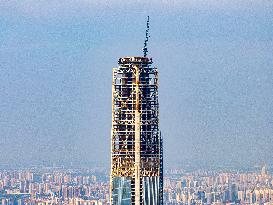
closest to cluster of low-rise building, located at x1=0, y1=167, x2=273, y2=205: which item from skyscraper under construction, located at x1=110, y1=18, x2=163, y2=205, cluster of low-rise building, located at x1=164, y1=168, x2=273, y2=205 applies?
cluster of low-rise building, located at x1=164, y1=168, x2=273, y2=205

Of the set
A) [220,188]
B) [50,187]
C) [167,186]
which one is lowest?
[167,186]

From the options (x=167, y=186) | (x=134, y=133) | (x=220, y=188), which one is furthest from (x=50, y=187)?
(x=134, y=133)

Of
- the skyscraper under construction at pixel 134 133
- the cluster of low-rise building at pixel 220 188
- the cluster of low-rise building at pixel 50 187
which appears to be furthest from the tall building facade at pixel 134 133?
the cluster of low-rise building at pixel 50 187

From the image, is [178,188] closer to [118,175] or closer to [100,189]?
[100,189]

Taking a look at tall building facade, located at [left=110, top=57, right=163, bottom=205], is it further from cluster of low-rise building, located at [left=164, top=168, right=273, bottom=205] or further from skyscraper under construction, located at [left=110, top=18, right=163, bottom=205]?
cluster of low-rise building, located at [left=164, top=168, right=273, bottom=205]

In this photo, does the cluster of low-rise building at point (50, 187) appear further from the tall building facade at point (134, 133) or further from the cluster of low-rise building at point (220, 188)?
the tall building facade at point (134, 133)

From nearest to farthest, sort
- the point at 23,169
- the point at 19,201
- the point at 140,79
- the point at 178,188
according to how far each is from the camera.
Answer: the point at 140,79, the point at 178,188, the point at 23,169, the point at 19,201

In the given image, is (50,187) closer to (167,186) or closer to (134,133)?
(167,186)

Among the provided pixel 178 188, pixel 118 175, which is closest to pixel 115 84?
pixel 118 175
